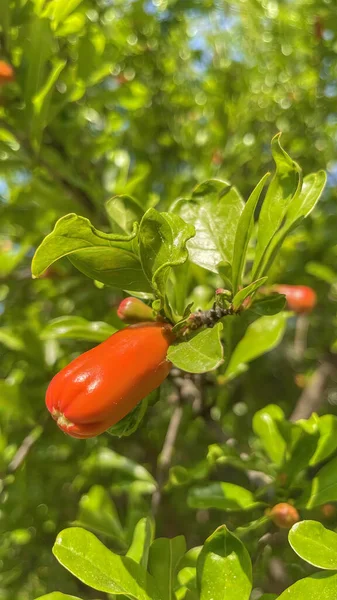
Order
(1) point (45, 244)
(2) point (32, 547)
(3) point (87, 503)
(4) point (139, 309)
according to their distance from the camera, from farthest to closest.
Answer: (2) point (32, 547), (3) point (87, 503), (4) point (139, 309), (1) point (45, 244)

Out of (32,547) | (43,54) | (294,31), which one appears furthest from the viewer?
(294,31)

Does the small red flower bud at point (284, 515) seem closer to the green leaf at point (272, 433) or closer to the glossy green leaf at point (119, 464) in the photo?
the green leaf at point (272, 433)

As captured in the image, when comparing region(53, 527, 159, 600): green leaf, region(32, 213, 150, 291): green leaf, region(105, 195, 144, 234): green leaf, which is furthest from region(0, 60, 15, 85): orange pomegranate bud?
region(53, 527, 159, 600): green leaf

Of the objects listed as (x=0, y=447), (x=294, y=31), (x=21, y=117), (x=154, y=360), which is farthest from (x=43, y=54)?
(x=294, y=31)

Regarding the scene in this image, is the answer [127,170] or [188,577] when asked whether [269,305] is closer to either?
[188,577]

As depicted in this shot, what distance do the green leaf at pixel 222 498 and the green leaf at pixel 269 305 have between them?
30cm

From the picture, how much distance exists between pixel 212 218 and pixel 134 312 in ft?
0.58

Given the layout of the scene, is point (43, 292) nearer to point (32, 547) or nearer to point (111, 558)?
point (32, 547)

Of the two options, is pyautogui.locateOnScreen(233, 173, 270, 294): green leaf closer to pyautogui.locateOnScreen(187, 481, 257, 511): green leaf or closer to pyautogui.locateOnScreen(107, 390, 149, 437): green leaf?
pyautogui.locateOnScreen(107, 390, 149, 437): green leaf

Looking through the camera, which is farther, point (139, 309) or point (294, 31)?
point (294, 31)

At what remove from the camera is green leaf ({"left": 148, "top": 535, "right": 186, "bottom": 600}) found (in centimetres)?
65

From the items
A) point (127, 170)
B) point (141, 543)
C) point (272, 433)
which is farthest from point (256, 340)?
point (127, 170)

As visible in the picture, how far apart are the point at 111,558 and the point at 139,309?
299 millimetres

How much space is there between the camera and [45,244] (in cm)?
54
